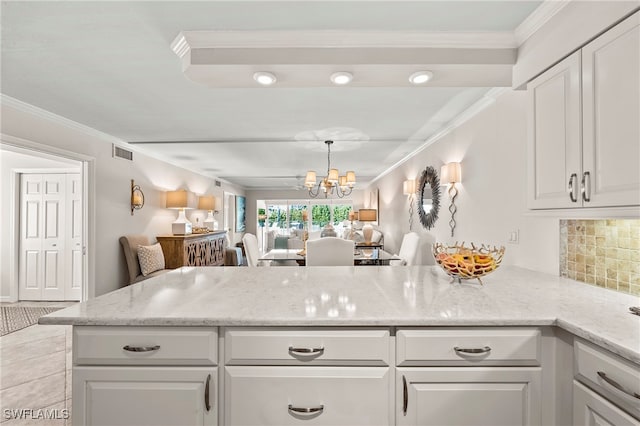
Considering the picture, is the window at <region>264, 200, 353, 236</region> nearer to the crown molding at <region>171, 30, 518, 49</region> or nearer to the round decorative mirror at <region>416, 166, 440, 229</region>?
the round decorative mirror at <region>416, 166, 440, 229</region>

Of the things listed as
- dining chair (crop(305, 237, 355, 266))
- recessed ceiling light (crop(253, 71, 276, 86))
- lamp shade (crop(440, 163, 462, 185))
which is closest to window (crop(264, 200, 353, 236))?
lamp shade (crop(440, 163, 462, 185))

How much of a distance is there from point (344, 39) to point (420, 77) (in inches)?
21.9

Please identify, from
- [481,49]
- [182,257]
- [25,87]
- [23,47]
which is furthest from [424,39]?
[182,257]

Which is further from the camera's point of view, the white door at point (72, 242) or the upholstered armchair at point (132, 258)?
the white door at point (72, 242)

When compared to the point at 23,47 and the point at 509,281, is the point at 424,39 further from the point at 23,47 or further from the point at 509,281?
the point at 23,47

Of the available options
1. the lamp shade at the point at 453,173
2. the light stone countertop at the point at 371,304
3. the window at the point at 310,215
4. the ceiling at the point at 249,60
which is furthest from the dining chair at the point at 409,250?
the window at the point at 310,215

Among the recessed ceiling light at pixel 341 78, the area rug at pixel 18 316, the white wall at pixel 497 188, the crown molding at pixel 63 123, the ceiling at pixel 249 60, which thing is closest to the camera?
the ceiling at pixel 249 60

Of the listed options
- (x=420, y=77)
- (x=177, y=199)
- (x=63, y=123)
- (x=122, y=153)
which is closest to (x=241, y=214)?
(x=177, y=199)

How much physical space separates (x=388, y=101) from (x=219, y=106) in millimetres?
1698

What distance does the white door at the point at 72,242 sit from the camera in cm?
485

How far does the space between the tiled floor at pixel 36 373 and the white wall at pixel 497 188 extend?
328 cm

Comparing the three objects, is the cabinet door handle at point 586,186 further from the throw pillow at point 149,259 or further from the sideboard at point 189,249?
the sideboard at point 189,249

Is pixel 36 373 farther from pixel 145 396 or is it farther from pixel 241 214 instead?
pixel 241 214

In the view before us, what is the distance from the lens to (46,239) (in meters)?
4.86
